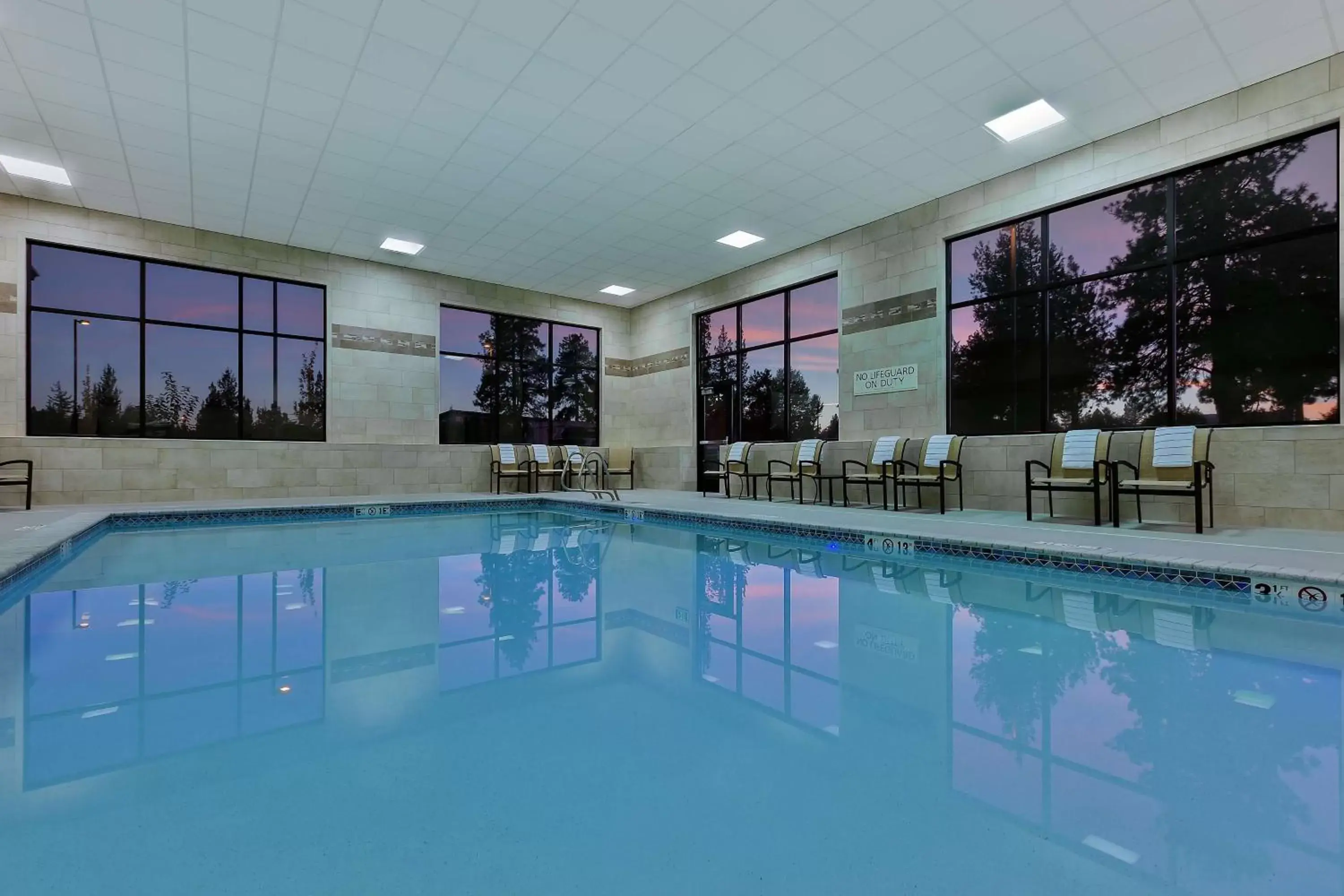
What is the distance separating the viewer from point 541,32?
14.2 feet

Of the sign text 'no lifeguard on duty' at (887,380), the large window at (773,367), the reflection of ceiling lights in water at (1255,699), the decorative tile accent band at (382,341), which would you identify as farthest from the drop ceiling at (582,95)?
the reflection of ceiling lights in water at (1255,699)

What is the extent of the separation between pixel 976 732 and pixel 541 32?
470 centimetres

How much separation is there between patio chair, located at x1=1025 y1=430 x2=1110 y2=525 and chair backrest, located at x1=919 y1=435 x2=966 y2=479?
0.76 m

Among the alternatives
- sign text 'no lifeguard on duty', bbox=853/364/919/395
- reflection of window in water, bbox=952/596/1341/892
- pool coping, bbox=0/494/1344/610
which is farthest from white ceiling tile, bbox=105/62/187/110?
sign text 'no lifeguard on duty', bbox=853/364/919/395

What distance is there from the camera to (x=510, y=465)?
32.9ft

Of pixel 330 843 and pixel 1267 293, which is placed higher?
pixel 1267 293

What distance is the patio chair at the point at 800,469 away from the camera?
7727 mm

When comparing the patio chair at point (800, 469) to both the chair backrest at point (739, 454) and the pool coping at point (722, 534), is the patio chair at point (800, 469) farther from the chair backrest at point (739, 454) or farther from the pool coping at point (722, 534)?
the pool coping at point (722, 534)

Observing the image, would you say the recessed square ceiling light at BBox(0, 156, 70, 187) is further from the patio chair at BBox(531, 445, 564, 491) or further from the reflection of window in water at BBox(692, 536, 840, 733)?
the reflection of window in water at BBox(692, 536, 840, 733)

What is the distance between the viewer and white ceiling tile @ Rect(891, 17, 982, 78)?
171 inches

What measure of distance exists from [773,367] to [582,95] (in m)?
5.03

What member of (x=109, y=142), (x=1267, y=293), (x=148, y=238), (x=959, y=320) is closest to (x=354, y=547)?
(x=109, y=142)

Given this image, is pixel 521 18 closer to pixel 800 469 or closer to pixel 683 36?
pixel 683 36

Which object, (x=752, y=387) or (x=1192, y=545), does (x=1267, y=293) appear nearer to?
(x=1192, y=545)
